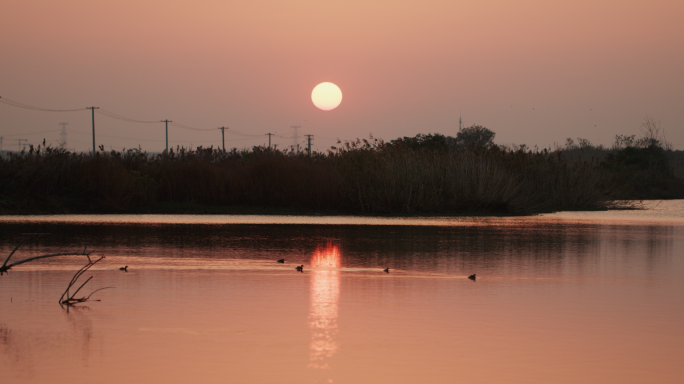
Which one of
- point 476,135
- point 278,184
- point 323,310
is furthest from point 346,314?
point 476,135

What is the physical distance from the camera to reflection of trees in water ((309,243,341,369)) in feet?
22.8

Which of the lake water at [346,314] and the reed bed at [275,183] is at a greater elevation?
the reed bed at [275,183]

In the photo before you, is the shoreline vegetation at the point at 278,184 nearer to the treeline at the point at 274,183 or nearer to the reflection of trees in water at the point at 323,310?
the treeline at the point at 274,183

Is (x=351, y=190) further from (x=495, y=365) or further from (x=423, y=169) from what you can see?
(x=495, y=365)

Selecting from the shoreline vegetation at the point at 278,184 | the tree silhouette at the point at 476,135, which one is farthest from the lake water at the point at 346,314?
the tree silhouette at the point at 476,135

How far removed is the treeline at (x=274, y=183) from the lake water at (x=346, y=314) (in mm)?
13922

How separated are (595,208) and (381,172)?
12060mm

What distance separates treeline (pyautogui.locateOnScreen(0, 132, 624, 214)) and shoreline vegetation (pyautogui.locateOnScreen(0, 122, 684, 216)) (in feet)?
0.15

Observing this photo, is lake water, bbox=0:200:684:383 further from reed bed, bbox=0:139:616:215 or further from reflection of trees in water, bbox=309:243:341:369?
reed bed, bbox=0:139:616:215

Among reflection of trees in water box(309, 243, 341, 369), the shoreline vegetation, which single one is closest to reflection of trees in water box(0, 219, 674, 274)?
reflection of trees in water box(309, 243, 341, 369)

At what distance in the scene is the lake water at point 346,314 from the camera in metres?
6.43

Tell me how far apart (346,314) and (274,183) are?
2456 centimetres

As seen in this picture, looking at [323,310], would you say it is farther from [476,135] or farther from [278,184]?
[476,135]

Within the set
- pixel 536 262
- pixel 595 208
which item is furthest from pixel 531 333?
pixel 595 208
